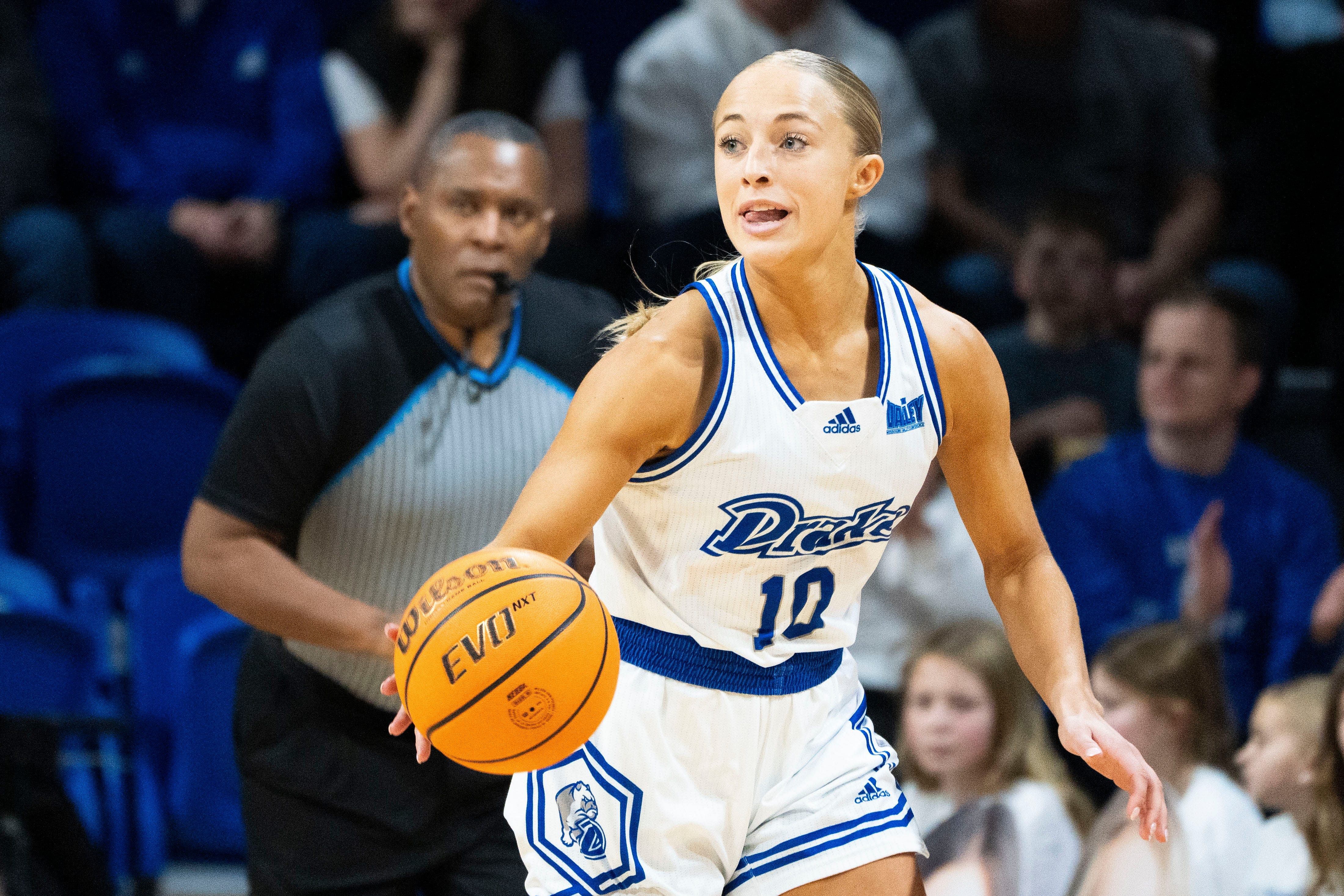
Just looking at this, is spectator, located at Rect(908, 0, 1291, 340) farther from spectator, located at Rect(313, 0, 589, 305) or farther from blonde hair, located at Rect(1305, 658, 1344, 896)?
blonde hair, located at Rect(1305, 658, 1344, 896)

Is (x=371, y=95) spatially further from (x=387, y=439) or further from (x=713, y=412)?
(x=713, y=412)

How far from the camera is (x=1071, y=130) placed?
6.05m

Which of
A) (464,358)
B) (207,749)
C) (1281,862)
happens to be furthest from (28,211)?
(1281,862)

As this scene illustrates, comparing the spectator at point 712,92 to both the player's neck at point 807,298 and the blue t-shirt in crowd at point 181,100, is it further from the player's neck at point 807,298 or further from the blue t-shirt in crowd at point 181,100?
the player's neck at point 807,298

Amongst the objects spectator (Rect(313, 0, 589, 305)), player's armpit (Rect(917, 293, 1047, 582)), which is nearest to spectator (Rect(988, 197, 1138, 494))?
spectator (Rect(313, 0, 589, 305))

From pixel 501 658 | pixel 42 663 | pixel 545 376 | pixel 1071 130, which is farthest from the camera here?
pixel 1071 130

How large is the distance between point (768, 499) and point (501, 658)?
18.7 inches

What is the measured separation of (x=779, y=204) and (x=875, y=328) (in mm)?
289

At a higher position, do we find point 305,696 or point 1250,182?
point 1250,182

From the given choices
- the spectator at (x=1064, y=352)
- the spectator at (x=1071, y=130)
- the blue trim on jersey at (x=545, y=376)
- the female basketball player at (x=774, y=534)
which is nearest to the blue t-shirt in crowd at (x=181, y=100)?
the spectator at (x=1071, y=130)

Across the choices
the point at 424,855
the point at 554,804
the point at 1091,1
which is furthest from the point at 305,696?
the point at 1091,1

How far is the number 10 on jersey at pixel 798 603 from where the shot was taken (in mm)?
2508

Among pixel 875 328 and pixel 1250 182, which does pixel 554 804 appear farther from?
pixel 1250 182

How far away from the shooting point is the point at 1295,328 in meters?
6.43
